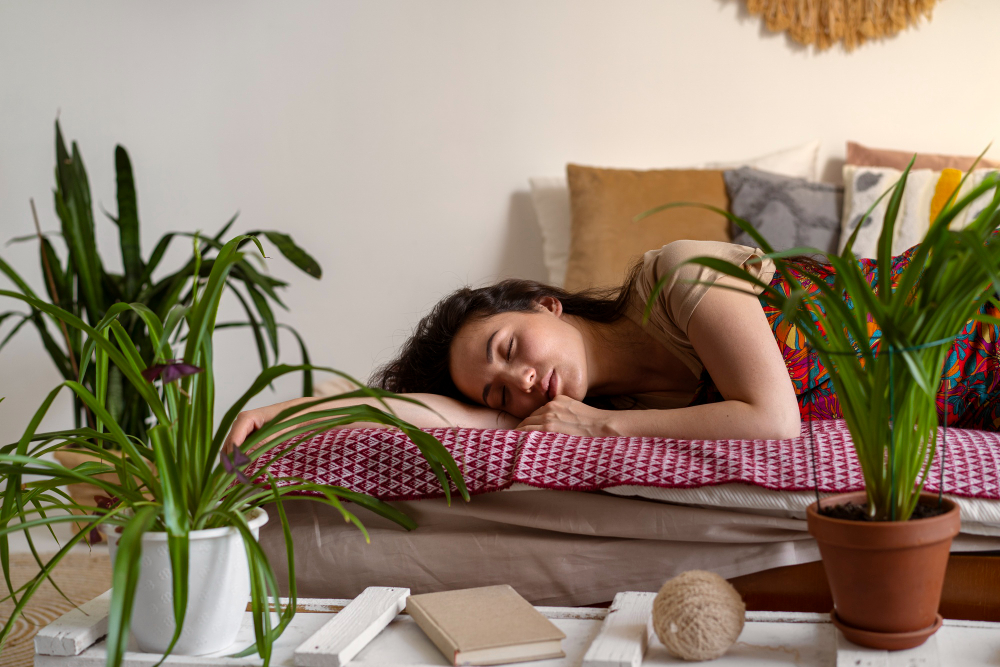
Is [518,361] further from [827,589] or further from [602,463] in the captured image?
[827,589]

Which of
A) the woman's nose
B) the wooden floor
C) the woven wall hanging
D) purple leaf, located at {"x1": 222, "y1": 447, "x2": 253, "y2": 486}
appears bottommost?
the wooden floor

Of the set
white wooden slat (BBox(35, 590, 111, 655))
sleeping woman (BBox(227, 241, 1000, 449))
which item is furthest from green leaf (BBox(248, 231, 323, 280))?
white wooden slat (BBox(35, 590, 111, 655))

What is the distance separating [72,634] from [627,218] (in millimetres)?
1896

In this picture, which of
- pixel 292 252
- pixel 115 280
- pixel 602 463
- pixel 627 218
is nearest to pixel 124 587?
pixel 602 463

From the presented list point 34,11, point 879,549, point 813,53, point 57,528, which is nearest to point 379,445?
point 879,549

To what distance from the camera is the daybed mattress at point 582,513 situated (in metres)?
0.95

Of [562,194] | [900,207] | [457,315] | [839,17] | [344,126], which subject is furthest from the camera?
[344,126]

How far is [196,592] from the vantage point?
29.6 inches

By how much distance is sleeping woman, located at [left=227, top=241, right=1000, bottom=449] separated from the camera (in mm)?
1152

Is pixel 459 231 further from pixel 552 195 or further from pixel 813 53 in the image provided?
pixel 813 53

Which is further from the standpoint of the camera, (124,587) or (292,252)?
(292,252)

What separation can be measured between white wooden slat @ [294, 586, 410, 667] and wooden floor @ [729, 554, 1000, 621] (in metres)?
0.43

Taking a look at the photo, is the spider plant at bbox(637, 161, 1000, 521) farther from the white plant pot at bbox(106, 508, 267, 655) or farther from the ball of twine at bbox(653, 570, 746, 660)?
the white plant pot at bbox(106, 508, 267, 655)

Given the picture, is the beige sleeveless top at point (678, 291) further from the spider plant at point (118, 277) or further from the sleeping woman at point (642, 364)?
the spider plant at point (118, 277)
